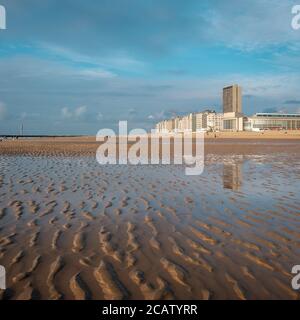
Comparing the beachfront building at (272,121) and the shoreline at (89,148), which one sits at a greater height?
the beachfront building at (272,121)

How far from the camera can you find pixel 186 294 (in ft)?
13.9

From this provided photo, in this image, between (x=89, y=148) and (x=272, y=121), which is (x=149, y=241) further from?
(x=272, y=121)

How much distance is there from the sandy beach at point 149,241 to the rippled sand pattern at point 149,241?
2cm

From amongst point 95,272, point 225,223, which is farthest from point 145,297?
point 225,223

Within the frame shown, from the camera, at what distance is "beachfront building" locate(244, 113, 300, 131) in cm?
16000

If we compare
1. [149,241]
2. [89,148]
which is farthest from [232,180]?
[89,148]

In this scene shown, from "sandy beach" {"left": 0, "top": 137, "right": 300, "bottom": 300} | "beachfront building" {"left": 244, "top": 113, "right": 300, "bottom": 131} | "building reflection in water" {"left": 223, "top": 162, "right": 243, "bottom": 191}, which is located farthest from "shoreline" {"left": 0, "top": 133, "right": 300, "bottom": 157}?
"beachfront building" {"left": 244, "top": 113, "right": 300, "bottom": 131}

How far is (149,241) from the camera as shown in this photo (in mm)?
6238

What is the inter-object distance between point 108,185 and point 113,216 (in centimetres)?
452

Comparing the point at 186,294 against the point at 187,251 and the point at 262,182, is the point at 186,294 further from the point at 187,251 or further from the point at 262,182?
the point at 262,182

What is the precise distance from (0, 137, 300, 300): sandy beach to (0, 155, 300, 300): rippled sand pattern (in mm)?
16

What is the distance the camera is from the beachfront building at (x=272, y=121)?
6299 inches

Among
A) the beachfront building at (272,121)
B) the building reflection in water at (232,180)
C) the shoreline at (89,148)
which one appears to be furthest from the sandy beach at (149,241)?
the beachfront building at (272,121)

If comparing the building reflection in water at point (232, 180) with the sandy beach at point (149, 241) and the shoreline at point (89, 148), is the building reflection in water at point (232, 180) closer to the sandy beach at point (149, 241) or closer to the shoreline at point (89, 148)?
the sandy beach at point (149, 241)
